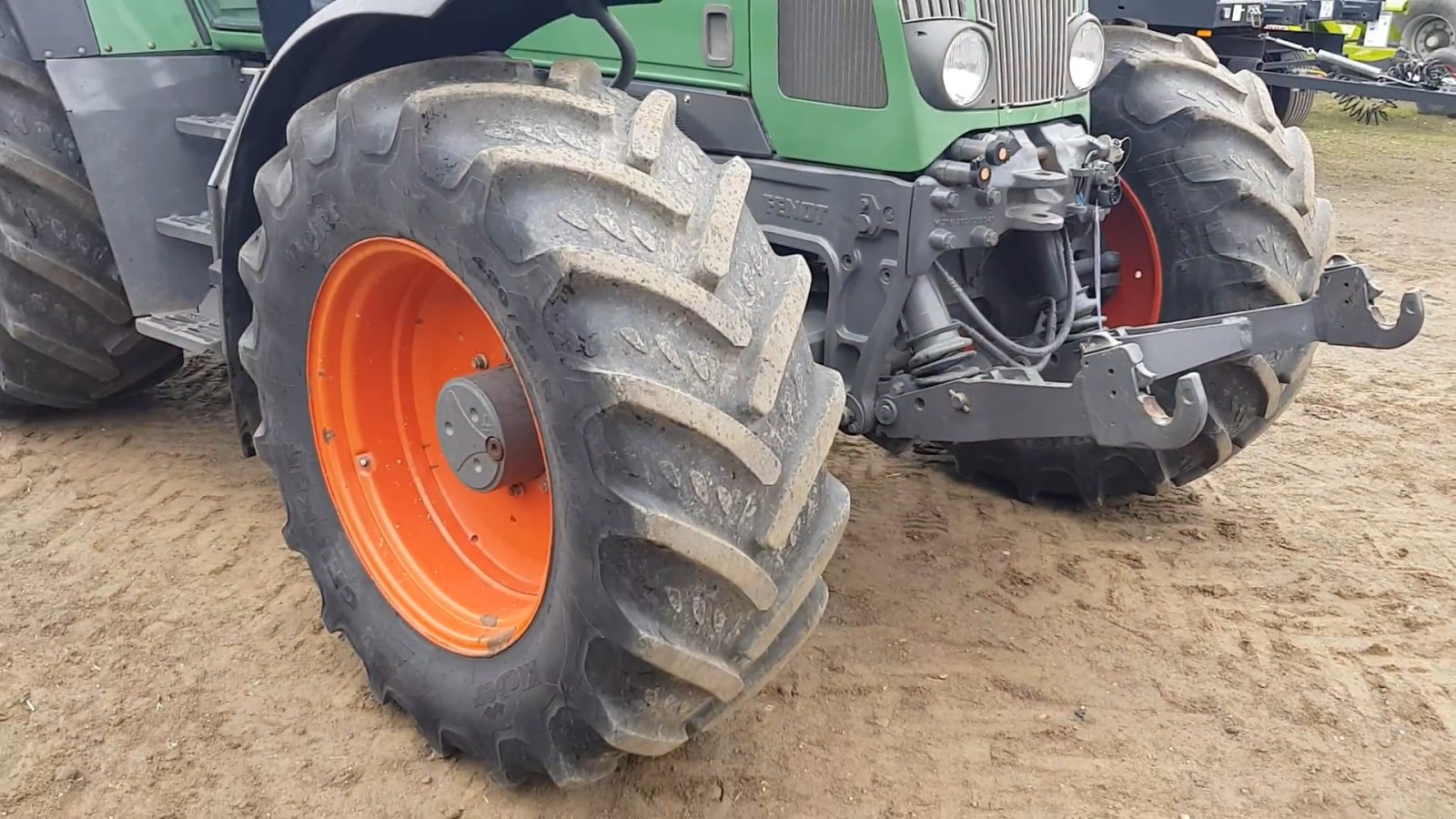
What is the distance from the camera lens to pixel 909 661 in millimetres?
2818

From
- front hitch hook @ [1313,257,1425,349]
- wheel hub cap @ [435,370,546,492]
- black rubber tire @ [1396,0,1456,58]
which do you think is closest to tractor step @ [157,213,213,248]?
wheel hub cap @ [435,370,546,492]

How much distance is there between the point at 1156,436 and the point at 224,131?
260cm

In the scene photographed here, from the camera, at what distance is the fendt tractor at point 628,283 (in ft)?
6.15

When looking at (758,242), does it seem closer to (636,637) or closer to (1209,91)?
(636,637)

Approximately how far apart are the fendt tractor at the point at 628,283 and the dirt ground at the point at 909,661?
9.0 inches

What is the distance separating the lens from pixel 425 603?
8.25 ft

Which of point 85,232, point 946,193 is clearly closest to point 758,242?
point 946,193

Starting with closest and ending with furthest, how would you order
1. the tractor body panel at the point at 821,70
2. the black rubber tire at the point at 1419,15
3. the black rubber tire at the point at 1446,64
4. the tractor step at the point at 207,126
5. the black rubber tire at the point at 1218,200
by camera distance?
the tractor body panel at the point at 821,70 < the black rubber tire at the point at 1218,200 < the tractor step at the point at 207,126 < the black rubber tire at the point at 1446,64 < the black rubber tire at the point at 1419,15

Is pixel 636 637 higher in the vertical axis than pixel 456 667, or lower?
higher

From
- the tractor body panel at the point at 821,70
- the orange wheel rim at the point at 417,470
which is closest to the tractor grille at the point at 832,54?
the tractor body panel at the point at 821,70

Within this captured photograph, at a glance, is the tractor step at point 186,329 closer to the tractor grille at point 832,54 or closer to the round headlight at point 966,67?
the tractor grille at point 832,54

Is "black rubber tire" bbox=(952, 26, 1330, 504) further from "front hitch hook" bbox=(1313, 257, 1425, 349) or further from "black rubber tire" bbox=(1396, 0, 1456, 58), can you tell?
"black rubber tire" bbox=(1396, 0, 1456, 58)

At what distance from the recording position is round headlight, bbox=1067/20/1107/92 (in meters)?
2.79

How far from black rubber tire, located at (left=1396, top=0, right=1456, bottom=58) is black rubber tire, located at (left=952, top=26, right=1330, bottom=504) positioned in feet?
36.7
